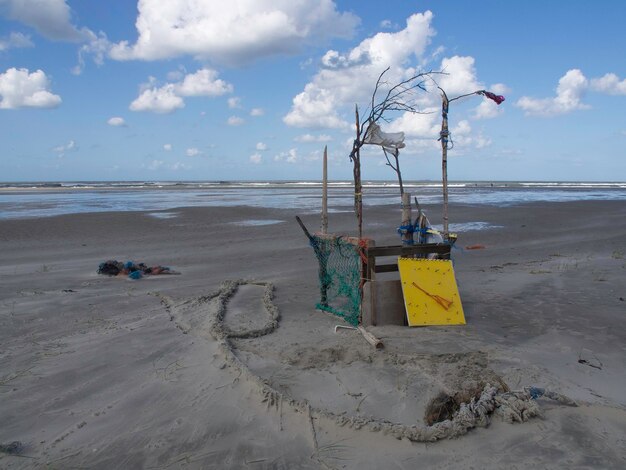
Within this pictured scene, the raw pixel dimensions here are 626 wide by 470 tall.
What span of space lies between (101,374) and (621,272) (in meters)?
9.94

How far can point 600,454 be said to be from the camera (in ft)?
11.3

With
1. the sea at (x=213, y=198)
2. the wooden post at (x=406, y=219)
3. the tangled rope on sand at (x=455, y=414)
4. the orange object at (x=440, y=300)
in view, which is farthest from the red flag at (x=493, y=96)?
the sea at (x=213, y=198)

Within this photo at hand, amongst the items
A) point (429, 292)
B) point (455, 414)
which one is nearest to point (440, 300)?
point (429, 292)

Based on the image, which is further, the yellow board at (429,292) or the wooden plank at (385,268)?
the wooden plank at (385,268)

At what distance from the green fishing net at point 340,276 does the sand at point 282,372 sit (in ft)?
1.18

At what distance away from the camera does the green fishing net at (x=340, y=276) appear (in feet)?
22.1

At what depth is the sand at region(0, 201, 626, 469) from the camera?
366 centimetres

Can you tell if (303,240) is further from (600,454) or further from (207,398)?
(600,454)

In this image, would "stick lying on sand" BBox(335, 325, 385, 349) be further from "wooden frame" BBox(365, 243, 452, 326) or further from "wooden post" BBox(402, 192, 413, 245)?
"wooden post" BBox(402, 192, 413, 245)

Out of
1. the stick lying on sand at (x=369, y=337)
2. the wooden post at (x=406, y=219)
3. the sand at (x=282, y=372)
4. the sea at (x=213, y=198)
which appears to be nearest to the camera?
the sand at (x=282, y=372)

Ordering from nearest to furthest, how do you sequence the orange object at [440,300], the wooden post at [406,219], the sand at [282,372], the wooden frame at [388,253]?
the sand at [282,372] → the wooden frame at [388,253] → the orange object at [440,300] → the wooden post at [406,219]

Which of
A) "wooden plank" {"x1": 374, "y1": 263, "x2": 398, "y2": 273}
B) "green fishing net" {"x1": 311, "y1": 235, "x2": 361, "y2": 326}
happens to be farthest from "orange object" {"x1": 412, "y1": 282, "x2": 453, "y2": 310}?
"green fishing net" {"x1": 311, "y1": 235, "x2": 361, "y2": 326}

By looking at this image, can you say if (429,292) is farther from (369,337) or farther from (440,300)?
(369,337)

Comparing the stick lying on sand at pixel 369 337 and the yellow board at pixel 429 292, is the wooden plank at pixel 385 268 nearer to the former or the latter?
the yellow board at pixel 429 292
